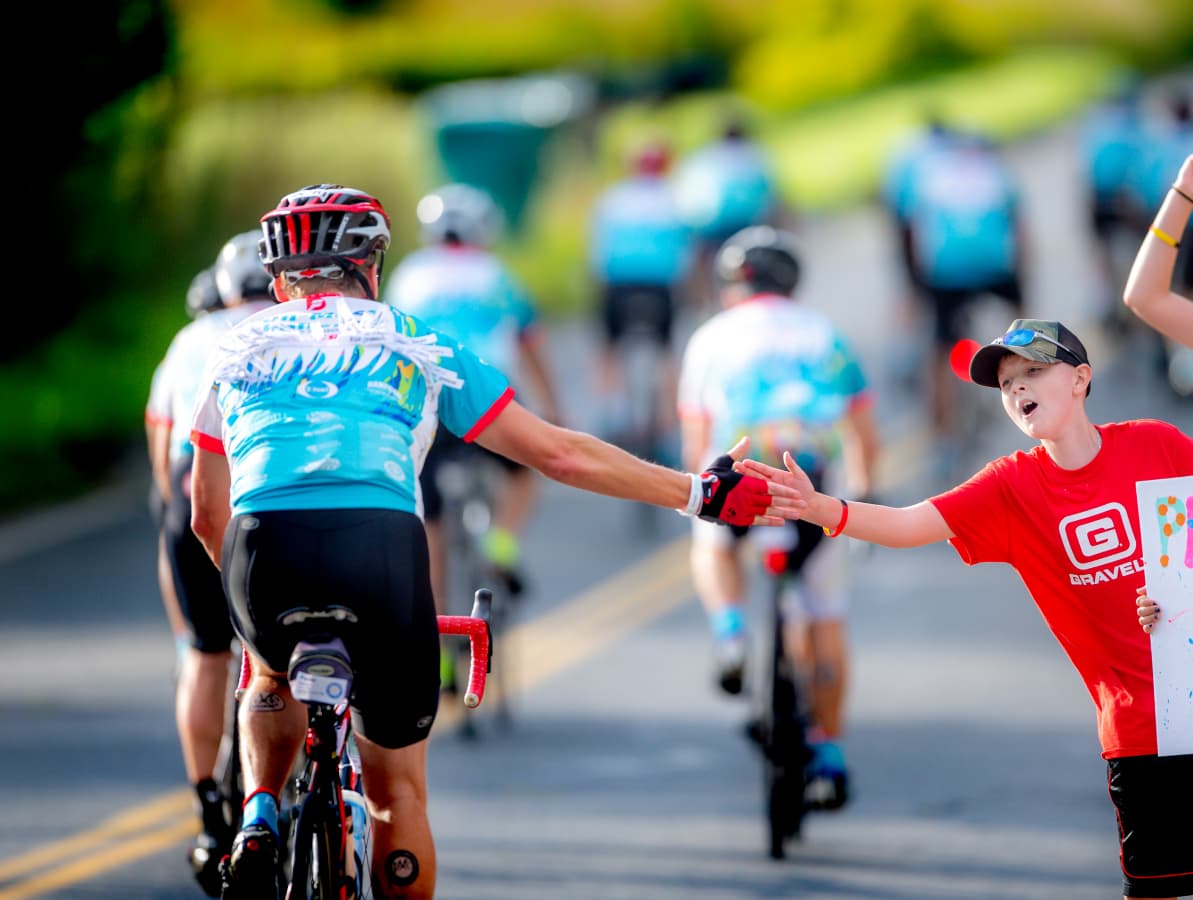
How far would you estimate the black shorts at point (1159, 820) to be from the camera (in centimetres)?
548

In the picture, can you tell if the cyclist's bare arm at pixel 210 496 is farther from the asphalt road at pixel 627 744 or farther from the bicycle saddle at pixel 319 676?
the asphalt road at pixel 627 744

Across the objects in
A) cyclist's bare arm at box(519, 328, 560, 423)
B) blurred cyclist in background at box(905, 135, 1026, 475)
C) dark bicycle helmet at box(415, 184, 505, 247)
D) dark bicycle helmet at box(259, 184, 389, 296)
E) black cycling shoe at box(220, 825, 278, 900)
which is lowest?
black cycling shoe at box(220, 825, 278, 900)

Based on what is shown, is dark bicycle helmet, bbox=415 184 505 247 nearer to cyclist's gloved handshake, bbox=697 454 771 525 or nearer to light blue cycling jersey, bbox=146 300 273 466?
light blue cycling jersey, bbox=146 300 273 466

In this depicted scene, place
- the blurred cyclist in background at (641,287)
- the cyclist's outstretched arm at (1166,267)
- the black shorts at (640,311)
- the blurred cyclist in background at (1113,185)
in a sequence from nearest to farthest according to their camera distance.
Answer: the cyclist's outstretched arm at (1166,267), the blurred cyclist in background at (641,287), the black shorts at (640,311), the blurred cyclist in background at (1113,185)

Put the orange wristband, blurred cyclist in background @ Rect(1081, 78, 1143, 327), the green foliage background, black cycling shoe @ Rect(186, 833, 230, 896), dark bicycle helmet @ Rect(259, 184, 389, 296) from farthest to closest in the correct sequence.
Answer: blurred cyclist in background @ Rect(1081, 78, 1143, 327)
the green foliage background
black cycling shoe @ Rect(186, 833, 230, 896)
the orange wristband
dark bicycle helmet @ Rect(259, 184, 389, 296)

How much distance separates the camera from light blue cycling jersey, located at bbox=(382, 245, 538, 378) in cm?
1089

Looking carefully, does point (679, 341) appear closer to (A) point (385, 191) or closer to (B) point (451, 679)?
(A) point (385, 191)

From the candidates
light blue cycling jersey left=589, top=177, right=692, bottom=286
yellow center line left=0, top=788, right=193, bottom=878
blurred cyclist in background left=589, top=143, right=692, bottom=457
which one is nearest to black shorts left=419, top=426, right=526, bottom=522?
yellow center line left=0, top=788, right=193, bottom=878

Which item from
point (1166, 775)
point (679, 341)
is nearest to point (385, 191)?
point (679, 341)

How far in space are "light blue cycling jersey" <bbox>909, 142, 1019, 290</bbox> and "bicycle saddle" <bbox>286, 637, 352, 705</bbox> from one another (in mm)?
11048

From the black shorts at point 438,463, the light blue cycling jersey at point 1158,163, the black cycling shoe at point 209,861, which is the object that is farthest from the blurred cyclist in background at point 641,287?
the black cycling shoe at point 209,861

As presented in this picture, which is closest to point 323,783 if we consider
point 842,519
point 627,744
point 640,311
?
point 842,519

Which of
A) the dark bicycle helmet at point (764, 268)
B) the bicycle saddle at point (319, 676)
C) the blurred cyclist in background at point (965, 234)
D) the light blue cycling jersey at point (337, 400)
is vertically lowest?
the bicycle saddle at point (319, 676)

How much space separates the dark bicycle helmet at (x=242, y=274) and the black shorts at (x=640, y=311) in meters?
9.10
